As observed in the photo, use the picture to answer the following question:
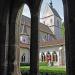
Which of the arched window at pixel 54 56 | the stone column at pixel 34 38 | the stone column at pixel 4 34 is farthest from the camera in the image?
the arched window at pixel 54 56

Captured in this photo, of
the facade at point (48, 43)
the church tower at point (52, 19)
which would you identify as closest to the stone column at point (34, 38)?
the facade at point (48, 43)

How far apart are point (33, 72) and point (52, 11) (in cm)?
4347

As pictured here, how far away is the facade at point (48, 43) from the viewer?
24.6 metres

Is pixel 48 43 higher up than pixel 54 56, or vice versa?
pixel 48 43

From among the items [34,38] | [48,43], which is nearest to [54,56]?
[48,43]

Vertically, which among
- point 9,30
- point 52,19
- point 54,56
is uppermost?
point 52,19

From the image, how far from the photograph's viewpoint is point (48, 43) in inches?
1014

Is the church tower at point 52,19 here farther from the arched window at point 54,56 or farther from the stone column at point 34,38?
the stone column at point 34,38

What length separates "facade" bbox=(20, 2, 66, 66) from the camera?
24.6 m

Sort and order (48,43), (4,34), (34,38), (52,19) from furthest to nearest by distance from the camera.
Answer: (52,19)
(48,43)
(4,34)
(34,38)

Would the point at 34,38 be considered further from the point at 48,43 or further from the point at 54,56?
the point at 48,43

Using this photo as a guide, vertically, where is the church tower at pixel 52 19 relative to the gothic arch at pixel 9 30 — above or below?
above

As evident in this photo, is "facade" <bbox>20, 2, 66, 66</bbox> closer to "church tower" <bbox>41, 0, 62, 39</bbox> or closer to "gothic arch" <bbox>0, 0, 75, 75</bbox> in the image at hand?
"church tower" <bbox>41, 0, 62, 39</bbox>

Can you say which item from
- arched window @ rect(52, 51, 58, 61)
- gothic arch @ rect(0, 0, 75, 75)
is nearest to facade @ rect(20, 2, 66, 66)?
arched window @ rect(52, 51, 58, 61)
